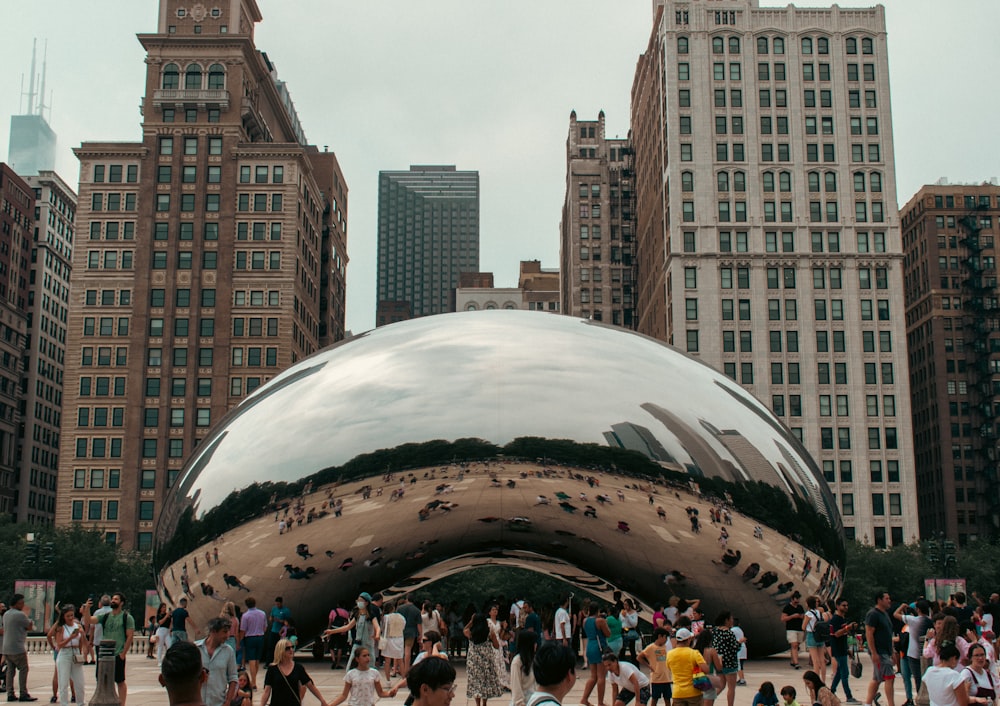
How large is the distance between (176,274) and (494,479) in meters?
76.8

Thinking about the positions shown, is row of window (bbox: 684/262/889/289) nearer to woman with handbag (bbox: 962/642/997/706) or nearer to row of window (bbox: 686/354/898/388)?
row of window (bbox: 686/354/898/388)

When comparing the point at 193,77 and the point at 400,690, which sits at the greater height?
the point at 193,77

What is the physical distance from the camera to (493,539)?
55.6ft

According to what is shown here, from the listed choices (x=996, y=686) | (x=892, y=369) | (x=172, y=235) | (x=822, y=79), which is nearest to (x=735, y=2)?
(x=822, y=79)

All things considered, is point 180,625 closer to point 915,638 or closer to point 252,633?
point 252,633

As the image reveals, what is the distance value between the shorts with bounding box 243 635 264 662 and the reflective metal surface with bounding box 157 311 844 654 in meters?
0.97

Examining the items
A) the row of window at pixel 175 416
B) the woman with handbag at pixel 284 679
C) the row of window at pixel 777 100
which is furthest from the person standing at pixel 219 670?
the row of window at pixel 777 100

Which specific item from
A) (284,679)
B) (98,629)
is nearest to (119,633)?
(98,629)

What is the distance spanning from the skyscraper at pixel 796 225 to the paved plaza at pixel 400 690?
62936 millimetres

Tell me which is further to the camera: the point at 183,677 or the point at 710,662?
the point at 710,662

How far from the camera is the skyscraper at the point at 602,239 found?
382 ft

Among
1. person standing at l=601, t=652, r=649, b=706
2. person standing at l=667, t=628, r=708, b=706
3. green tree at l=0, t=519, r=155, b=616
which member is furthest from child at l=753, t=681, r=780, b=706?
green tree at l=0, t=519, r=155, b=616

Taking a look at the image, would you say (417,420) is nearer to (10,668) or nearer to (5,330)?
(10,668)

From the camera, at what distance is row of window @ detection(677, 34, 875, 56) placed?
3465 inches
